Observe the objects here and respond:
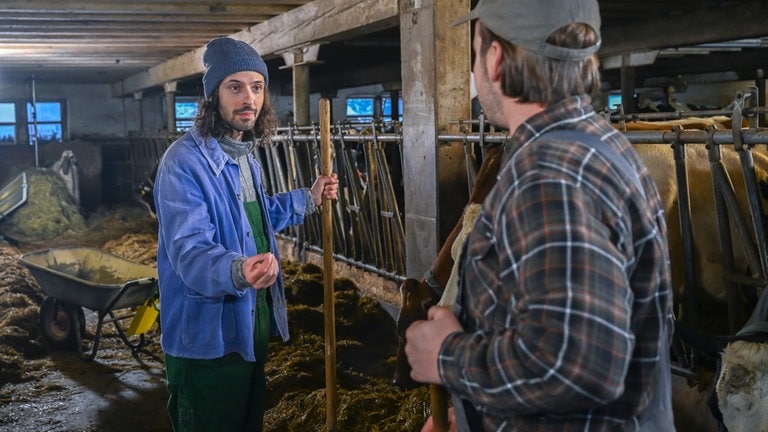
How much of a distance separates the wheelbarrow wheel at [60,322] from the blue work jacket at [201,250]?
424 cm

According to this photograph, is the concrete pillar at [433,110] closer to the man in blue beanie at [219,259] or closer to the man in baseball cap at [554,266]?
the man in blue beanie at [219,259]

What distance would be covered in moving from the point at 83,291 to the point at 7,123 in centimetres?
1735

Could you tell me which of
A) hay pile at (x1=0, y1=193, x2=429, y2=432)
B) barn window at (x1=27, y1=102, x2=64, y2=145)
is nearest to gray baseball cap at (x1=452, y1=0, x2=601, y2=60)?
hay pile at (x1=0, y1=193, x2=429, y2=432)

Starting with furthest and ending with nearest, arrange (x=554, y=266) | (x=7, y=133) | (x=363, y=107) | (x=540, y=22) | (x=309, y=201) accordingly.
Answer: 1. (x=363, y=107)
2. (x=7, y=133)
3. (x=309, y=201)
4. (x=540, y=22)
5. (x=554, y=266)

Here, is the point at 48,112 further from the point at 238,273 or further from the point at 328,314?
the point at 238,273

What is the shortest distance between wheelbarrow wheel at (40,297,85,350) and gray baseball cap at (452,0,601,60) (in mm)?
6176

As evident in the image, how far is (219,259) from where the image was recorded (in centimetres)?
278

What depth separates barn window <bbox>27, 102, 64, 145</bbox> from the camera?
72.3 ft

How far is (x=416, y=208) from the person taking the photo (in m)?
5.90

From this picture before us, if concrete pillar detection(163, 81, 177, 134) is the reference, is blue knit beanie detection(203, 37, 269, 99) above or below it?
below

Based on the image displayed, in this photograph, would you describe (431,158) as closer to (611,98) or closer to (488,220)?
(488,220)

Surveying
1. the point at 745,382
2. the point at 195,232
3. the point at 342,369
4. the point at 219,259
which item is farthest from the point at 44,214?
the point at 745,382

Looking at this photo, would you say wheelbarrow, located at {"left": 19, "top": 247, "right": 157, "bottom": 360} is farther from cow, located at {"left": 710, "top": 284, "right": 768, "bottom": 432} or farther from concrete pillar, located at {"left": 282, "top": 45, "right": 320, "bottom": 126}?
cow, located at {"left": 710, "top": 284, "right": 768, "bottom": 432}

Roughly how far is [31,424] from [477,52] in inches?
188
